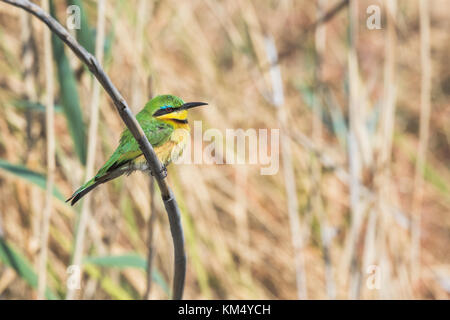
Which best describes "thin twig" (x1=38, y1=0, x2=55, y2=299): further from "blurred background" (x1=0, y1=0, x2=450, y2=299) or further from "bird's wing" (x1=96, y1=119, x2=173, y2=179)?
"bird's wing" (x1=96, y1=119, x2=173, y2=179)

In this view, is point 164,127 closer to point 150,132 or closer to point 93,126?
point 150,132

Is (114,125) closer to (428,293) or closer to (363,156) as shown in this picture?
(363,156)

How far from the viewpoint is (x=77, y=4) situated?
973 mm

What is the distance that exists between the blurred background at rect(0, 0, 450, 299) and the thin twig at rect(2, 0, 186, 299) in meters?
0.36

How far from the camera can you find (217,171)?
216 cm

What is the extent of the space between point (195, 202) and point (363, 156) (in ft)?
2.03

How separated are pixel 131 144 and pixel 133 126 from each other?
328 millimetres

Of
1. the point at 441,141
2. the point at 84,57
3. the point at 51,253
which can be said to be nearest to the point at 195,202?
the point at 51,253

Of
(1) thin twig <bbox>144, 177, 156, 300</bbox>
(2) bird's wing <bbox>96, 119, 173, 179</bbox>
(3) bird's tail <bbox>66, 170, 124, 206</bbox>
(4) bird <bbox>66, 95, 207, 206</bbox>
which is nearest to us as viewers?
(3) bird's tail <bbox>66, 170, 124, 206</bbox>

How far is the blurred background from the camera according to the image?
1.32 m

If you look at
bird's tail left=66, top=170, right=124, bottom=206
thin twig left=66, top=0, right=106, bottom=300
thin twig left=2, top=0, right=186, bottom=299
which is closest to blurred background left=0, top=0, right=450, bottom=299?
thin twig left=66, top=0, right=106, bottom=300

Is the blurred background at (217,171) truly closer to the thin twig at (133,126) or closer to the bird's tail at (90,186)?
the bird's tail at (90,186)

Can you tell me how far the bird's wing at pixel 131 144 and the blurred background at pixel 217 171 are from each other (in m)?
0.11

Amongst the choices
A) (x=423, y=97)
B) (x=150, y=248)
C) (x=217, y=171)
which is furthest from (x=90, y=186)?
(x=217, y=171)
